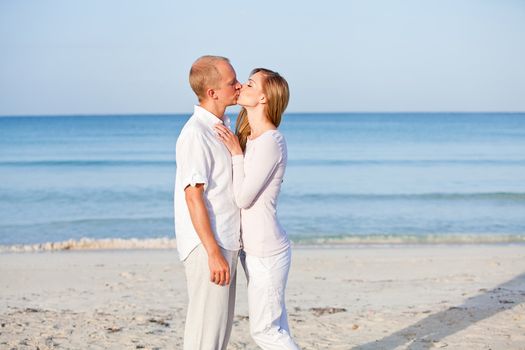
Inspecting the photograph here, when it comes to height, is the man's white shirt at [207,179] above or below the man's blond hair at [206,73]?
below

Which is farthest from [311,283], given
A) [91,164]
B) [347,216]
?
[91,164]

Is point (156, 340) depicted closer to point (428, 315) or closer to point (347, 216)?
point (428, 315)

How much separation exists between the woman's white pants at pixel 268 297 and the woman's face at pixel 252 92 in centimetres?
79

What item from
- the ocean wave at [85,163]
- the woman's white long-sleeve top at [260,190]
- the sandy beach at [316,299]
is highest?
the woman's white long-sleeve top at [260,190]

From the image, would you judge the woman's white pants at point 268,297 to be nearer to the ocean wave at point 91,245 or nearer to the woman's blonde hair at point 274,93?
the woman's blonde hair at point 274,93

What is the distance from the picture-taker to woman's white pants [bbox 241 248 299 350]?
12.9ft

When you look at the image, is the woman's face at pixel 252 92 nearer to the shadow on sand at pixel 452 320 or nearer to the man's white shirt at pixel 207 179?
the man's white shirt at pixel 207 179

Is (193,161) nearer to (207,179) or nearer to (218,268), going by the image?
(207,179)

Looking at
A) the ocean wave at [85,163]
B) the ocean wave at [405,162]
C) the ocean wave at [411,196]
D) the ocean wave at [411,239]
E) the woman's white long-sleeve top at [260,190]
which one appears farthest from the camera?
the ocean wave at [85,163]

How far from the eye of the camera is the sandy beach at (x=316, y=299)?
600cm

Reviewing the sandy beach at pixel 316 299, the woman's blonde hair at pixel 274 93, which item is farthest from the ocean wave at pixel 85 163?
the woman's blonde hair at pixel 274 93

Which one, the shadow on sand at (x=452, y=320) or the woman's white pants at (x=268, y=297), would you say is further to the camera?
the shadow on sand at (x=452, y=320)

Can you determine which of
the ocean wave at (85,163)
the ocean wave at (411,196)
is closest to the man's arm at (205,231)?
the ocean wave at (411,196)

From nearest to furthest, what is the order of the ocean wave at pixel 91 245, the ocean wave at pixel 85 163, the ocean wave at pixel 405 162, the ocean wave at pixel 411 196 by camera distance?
the ocean wave at pixel 91 245, the ocean wave at pixel 411 196, the ocean wave at pixel 405 162, the ocean wave at pixel 85 163
